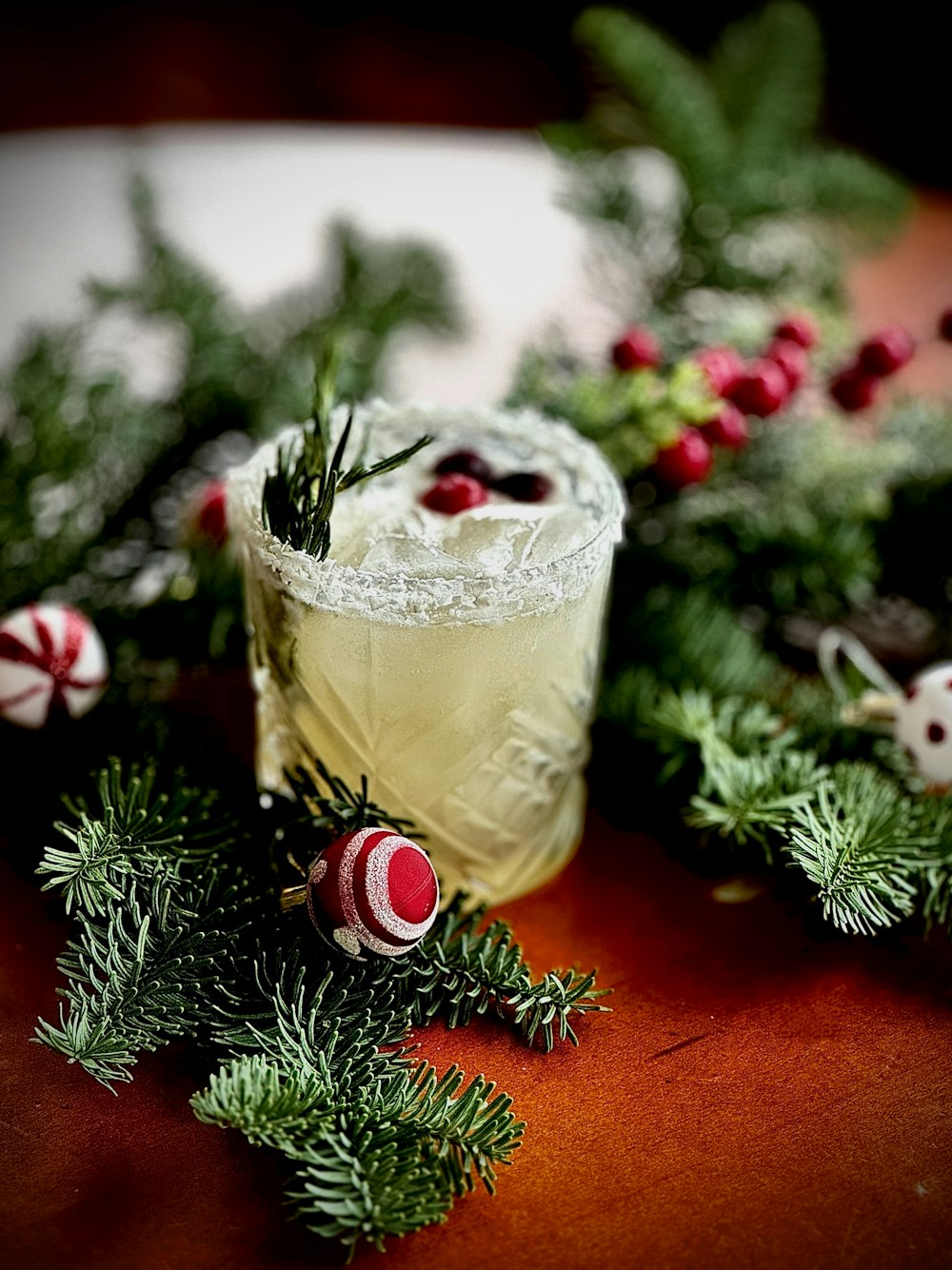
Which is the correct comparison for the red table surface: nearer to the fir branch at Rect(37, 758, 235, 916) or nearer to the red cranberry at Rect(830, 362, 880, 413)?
the fir branch at Rect(37, 758, 235, 916)

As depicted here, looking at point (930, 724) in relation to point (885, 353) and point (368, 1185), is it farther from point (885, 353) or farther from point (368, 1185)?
point (368, 1185)

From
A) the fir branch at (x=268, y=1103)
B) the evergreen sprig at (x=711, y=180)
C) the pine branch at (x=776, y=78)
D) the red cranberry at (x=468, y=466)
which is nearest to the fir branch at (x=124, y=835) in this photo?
the fir branch at (x=268, y=1103)

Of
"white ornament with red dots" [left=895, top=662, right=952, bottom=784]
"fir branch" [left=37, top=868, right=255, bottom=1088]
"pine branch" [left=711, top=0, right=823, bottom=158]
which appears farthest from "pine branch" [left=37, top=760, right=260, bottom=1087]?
"pine branch" [left=711, top=0, right=823, bottom=158]

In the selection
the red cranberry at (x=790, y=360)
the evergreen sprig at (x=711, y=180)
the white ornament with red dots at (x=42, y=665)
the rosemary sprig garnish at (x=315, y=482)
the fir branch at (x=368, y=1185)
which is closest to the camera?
the fir branch at (x=368, y=1185)

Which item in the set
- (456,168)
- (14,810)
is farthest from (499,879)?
(456,168)

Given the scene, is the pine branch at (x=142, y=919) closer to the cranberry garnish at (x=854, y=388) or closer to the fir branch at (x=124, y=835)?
the fir branch at (x=124, y=835)

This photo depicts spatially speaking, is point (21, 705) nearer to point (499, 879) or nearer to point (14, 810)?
point (14, 810)
